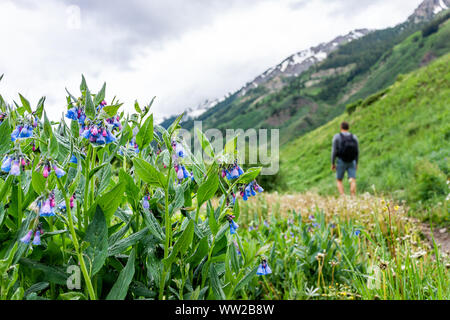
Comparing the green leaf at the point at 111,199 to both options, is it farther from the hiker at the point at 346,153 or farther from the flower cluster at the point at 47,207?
the hiker at the point at 346,153

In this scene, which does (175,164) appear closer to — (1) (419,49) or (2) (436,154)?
(2) (436,154)

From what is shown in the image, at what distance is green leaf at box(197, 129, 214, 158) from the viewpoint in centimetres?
158

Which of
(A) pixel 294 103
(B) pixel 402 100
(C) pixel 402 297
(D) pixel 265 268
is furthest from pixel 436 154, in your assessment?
(A) pixel 294 103

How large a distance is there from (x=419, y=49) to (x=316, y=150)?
10274cm

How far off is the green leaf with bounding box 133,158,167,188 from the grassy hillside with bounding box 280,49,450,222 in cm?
492

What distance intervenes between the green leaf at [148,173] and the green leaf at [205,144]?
339mm

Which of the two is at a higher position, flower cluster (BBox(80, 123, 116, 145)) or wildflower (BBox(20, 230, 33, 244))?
flower cluster (BBox(80, 123, 116, 145))

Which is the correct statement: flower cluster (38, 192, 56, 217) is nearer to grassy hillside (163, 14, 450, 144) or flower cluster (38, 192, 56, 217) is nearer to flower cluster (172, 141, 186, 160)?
flower cluster (172, 141, 186, 160)

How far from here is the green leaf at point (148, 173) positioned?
1.25 metres

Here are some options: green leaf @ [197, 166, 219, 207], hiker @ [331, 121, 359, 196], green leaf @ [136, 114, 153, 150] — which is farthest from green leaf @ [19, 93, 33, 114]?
hiker @ [331, 121, 359, 196]

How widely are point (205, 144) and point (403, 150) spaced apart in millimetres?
14674

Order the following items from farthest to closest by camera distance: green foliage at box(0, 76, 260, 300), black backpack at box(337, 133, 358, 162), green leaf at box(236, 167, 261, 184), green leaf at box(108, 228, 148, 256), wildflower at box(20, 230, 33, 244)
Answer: black backpack at box(337, 133, 358, 162) < green leaf at box(236, 167, 261, 184) < green leaf at box(108, 228, 148, 256) < green foliage at box(0, 76, 260, 300) < wildflower at box(20, 230, 33, 244)

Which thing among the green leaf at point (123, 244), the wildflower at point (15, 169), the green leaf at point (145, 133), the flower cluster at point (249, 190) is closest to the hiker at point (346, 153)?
the flower cluster at point (249, 190)

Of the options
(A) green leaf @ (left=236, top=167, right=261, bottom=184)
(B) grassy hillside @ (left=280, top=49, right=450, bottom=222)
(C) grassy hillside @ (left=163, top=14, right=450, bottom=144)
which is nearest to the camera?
(A) green leaf @ (left=236, top=167, right=261, bottom=184)
